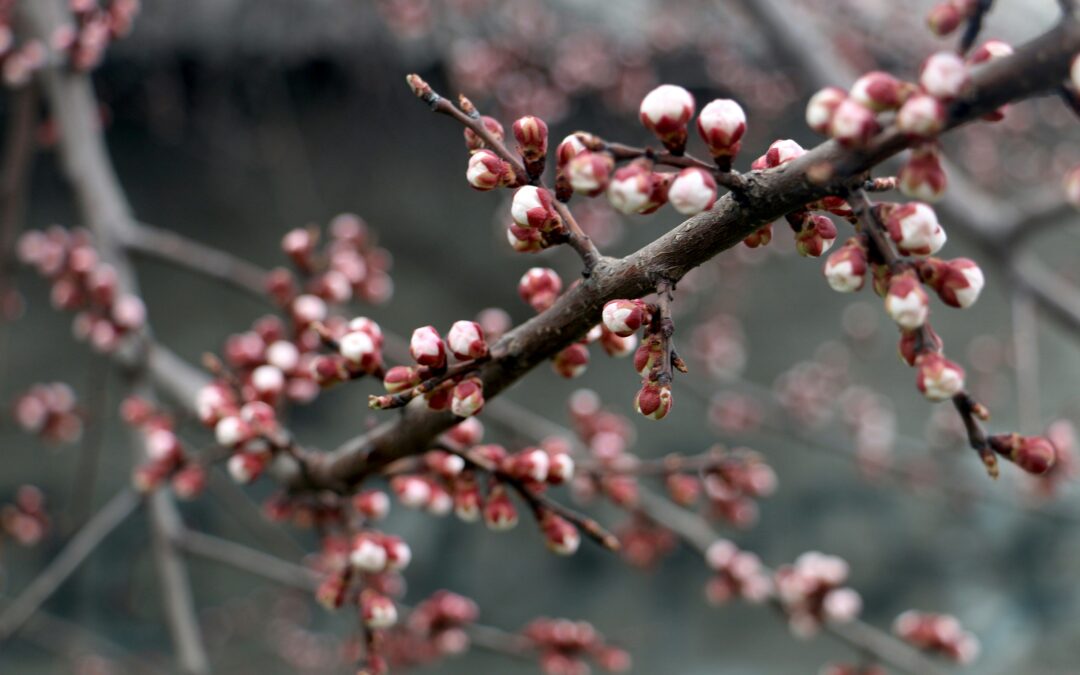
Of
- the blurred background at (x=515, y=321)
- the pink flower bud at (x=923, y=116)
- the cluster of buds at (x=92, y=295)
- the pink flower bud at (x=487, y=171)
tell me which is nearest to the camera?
the pink flower bud at (x=923, y=116)

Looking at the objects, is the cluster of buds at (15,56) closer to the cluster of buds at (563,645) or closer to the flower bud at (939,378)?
the cluster of buds at (563,645)

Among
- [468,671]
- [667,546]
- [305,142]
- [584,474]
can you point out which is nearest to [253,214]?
[305,142]

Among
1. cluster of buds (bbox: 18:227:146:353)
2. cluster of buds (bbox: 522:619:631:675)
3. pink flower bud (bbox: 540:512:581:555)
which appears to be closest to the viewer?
pink flower bud (bbox: 540:512:581:555)

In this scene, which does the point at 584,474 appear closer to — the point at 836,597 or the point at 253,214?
the point at 836,597

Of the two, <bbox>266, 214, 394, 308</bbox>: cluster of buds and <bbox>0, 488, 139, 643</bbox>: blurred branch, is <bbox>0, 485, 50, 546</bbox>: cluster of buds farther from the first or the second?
<bbox>266, 214, 394, 308</bbox>: cluster of buds

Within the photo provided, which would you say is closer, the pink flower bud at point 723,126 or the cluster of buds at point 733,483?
the pink flower bud at point 723,126

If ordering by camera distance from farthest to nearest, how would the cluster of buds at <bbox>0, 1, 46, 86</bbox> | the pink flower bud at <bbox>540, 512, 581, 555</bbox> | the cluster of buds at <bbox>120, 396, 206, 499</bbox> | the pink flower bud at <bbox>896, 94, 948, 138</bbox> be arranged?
the cluster of buds at <bbox>0, 1, 46, 86</bbox>, the cluster of buds at <bbox>120, 396, 206, 499</bbox>, the pink flower bud at <bbox>540, 512, 581, 555</bbox>, the pink flower bud at <bbox>896, 94, 948, 138</bbox>

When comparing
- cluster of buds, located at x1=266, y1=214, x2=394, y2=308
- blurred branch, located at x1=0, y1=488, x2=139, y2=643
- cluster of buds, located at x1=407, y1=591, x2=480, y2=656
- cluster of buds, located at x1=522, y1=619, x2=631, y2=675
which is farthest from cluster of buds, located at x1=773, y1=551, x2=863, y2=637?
blurred branch, located at x1=0, y1=488, x2=139, y2=643

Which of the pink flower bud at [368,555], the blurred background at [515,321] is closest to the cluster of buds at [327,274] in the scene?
the pink flower bud at [368,555]
